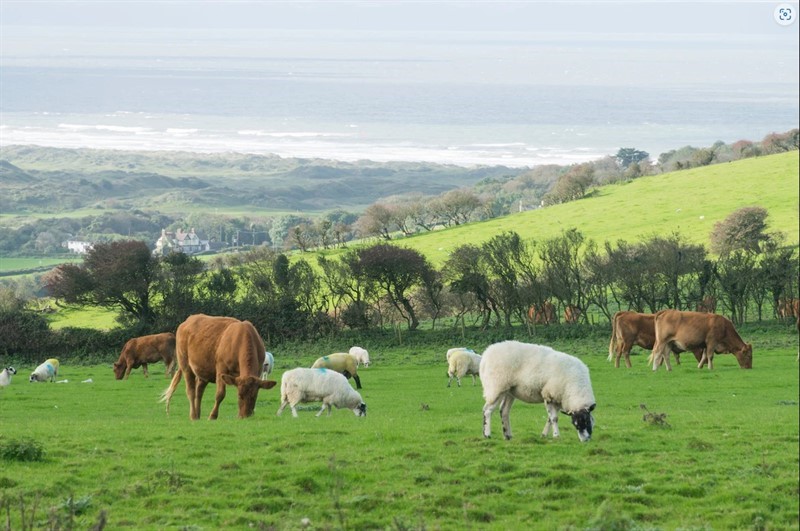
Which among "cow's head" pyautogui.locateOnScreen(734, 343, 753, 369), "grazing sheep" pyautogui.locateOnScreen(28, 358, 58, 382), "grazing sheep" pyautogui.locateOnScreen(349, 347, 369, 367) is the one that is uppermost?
"cow's head" pyautogui.locateOnScreen(734, 343, 753, 369)

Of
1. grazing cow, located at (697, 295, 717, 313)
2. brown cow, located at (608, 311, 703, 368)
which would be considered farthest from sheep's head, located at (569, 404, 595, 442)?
grazing cow, located at (697, 295, 717, 313)

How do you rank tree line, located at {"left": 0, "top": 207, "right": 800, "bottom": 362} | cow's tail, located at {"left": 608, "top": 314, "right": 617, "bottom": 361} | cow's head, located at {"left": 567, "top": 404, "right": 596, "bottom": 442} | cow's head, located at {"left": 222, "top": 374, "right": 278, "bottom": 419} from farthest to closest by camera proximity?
tree line, located at {"left": 0, "top": 207, "right": 800, "bottom": 362} → cow's tail, located at {"left": 608, "top": 314, "right": 617, "bottom": 361} → cow's head, located at {"left": 222, "top": 374, "right": 278, "bottom": 419} → cow's head, located at {"left": 567, "top": 404, "right": 596, "bottom": 442}

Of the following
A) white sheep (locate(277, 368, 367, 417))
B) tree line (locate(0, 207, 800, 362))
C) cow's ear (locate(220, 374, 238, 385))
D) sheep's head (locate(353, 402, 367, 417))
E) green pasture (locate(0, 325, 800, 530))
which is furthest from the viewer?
tree line (locate(0, 207, 800, 362))

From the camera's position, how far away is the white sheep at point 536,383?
53.6 ft

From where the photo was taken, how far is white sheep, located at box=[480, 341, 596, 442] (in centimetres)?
1633

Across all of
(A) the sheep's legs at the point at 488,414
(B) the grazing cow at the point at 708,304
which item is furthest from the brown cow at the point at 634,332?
(A) the sheep's legs at the point at 488,414

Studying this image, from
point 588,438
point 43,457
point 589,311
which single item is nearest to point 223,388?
point 43,457

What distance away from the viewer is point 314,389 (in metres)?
23.5

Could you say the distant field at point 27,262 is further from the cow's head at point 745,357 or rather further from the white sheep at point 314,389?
the white sheep at point 314,389

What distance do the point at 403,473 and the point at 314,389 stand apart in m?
9.81

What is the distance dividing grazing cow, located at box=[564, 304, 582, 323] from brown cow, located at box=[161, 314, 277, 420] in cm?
3620

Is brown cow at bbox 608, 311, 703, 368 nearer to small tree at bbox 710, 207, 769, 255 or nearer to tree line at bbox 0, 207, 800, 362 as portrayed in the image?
tree line at bbox 0, 207, 800, 362

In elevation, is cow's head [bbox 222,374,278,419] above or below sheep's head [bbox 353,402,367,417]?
above

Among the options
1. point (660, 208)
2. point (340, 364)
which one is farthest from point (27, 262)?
point (340, 364)
